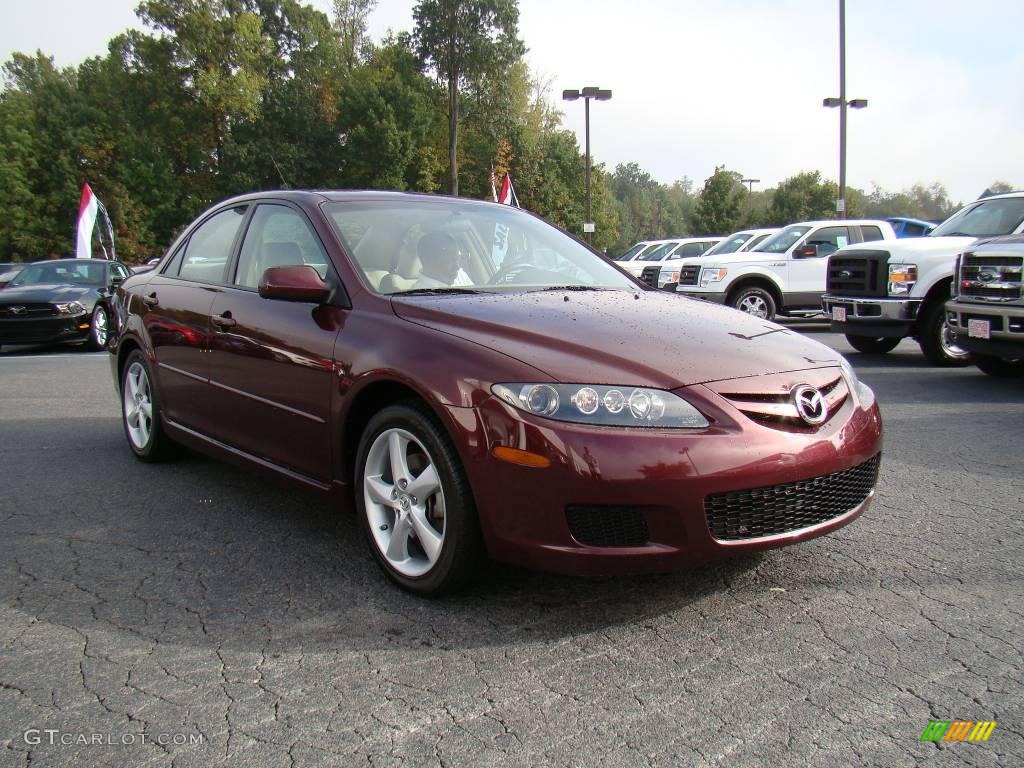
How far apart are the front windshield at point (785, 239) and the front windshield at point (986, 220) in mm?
4353

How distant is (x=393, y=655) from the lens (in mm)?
2795

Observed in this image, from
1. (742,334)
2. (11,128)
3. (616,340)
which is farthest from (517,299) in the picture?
(11,128)

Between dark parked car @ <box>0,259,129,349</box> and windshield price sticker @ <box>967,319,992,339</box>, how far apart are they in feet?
35.2

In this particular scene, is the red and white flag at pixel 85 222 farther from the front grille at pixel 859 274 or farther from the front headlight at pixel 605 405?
the front headlight at pixel 605 405

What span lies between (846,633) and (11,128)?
5362cm

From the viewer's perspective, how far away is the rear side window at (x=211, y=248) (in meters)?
4.70

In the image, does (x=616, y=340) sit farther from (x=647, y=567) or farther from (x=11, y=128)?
(x=11, y=128)

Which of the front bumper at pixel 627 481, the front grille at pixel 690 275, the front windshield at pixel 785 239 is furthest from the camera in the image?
the front grille at pixel 690 275

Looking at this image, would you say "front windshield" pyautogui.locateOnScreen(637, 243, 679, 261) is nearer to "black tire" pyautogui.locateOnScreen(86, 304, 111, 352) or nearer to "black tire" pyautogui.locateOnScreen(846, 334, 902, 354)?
"black tire" pyautogui.locateOnScreen(846, 334, 902, 354)

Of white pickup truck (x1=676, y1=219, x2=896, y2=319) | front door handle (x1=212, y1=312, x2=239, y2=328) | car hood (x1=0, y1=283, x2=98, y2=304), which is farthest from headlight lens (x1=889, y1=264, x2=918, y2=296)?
car hood (x1=0, y1=283, x2=98, y2=304)

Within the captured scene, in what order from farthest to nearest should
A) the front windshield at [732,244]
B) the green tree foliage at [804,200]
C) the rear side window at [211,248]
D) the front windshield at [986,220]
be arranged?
the green tree foliage at [804,200]
the front windshield at [732,244]
the front windshield at [986,220]
the rear side window at [211,248]

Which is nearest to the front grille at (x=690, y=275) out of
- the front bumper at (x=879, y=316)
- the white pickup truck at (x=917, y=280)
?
the white pickup truck at (x=917, y=280)

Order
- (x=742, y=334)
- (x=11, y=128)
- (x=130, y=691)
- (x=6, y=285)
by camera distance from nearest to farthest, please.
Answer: (x=130, y=691) → (x=742, y=334) → (x=6, y=285) → (x=11, y=128)

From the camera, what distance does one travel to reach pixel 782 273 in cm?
1501
